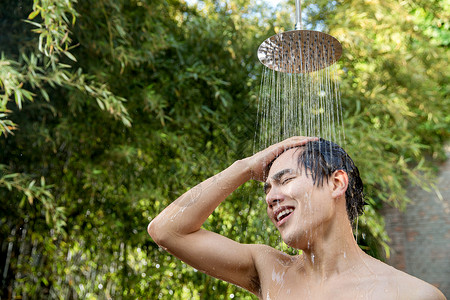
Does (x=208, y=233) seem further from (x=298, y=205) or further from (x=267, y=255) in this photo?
(x=298, y=205)

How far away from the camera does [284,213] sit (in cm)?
129

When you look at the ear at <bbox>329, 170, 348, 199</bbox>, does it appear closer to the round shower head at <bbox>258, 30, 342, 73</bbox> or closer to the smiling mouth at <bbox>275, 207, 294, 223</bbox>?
the smiling mouth at <bbox>275, 207, 294, 223</bbox>

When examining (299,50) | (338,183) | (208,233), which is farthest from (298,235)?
(299,50)

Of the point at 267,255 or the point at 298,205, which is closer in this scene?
the point at 298,205

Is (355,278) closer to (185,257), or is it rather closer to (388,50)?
(185,257)

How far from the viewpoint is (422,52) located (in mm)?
4844

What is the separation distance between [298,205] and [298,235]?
0.07 m

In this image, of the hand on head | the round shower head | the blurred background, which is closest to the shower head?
the round shower head

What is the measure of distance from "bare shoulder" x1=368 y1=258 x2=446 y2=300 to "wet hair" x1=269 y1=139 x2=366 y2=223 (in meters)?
0.18

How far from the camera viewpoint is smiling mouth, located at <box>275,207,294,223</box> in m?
1.28

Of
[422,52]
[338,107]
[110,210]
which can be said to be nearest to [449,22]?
[422,52]

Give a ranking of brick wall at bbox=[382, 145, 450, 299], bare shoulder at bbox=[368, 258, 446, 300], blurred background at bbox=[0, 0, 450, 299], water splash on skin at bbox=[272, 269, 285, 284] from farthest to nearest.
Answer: brick wall at bbox=[382, 145, 450, 299] → blurred background at bbox=[0, 0, 450, 299] → water splash on skin at bbox=[272, 269, 285, 284] → bare shoulder at bbox=[368, 258, 446, 300]

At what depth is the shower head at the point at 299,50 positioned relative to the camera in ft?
4.58

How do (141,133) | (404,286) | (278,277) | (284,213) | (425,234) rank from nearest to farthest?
(404,286) → (284,213) → (278,277) → (141,133) → (425,234)
